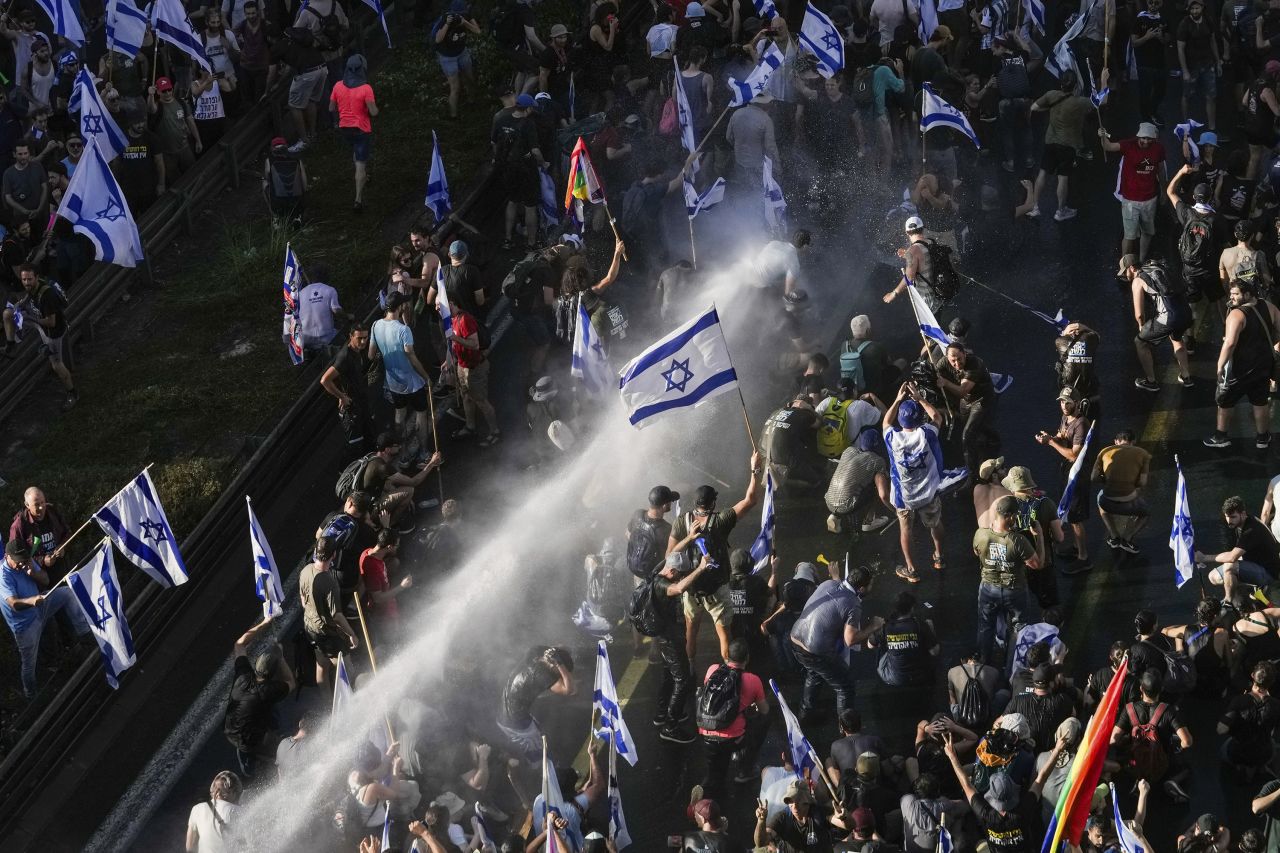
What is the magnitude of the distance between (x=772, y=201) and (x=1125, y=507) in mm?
6117

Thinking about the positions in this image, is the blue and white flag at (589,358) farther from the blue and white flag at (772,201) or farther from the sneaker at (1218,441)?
the sneaker at (1218,441)

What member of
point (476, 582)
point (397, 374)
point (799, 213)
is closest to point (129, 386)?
point (397, 374)

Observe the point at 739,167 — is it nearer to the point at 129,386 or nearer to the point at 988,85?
the point at 988,85

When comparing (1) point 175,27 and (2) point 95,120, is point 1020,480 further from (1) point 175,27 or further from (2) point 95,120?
(1) point 175,27

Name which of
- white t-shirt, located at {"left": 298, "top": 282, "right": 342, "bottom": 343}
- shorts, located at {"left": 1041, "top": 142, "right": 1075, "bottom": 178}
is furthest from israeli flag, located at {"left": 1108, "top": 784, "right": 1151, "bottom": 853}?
shorts, located at {"left": 1041, "top": 142, "right": 1075, "bottom": 178}

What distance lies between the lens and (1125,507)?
1742 cm

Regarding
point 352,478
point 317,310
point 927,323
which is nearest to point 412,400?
point 352,478

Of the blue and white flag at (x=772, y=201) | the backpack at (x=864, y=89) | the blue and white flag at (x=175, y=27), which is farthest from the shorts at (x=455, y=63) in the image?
the blue and white flag at (x=772, y=201)

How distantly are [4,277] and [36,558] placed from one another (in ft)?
18.0

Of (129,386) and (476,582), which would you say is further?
(129,386)

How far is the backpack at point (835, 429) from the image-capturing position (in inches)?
730

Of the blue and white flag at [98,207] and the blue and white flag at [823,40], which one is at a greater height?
the blue and white flag at [98,207]

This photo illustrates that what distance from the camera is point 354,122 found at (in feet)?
76.7

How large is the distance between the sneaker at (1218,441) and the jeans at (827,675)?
486 centimetres
